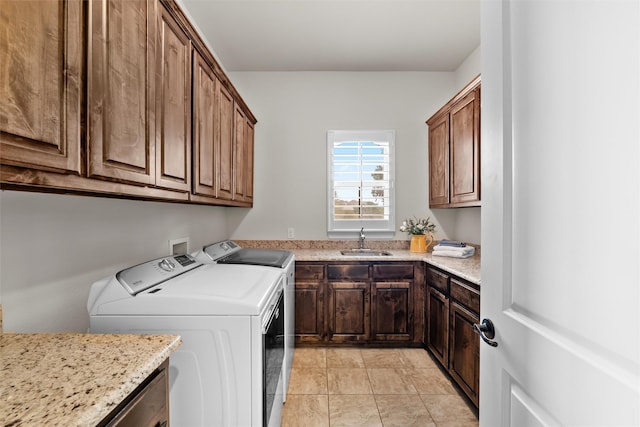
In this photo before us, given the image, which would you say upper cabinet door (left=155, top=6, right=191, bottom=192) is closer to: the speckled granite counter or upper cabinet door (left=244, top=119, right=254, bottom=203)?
upper cabinet door (left=244, top=119, right=254, bottom=203)

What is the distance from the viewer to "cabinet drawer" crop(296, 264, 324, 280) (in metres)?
2.85

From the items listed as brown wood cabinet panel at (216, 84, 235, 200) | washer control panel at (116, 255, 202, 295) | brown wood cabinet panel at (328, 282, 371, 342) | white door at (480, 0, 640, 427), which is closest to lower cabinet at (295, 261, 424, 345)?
brown wood cabinet panel at (328, 282, 371, 342)

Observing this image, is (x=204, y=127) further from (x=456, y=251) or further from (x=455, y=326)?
(x=456, y=251)

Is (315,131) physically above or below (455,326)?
above

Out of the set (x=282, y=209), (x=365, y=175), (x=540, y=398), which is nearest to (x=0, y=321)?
(x=540, y=398)

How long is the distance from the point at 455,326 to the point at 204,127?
2.14 meters

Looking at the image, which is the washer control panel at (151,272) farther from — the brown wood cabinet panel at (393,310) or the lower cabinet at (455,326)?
the lower cabinet at (455,326)

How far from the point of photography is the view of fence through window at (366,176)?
337 cm

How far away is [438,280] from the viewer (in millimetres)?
2512

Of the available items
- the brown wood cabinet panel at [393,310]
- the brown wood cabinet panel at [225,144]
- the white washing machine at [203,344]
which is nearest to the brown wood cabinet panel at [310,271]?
the brown wood cabinet panel at [393,310]

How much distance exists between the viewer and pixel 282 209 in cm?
342

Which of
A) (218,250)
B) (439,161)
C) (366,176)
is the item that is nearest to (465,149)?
(439,161)

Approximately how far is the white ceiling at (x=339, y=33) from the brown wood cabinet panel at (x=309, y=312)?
2192 millimetres

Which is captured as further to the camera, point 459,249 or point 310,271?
point 310,271
